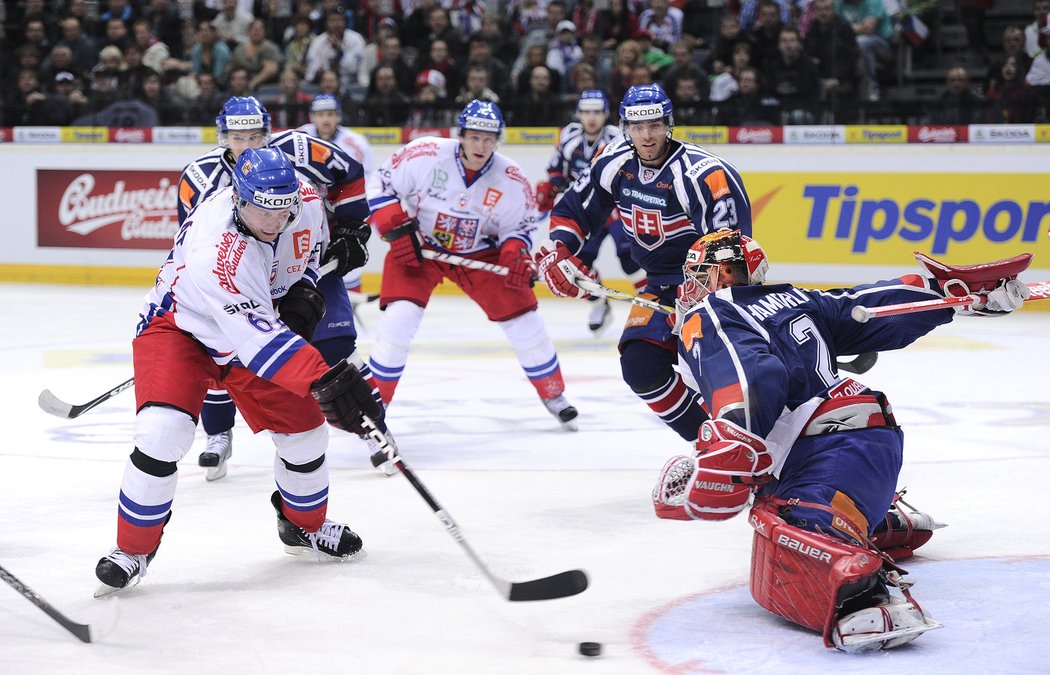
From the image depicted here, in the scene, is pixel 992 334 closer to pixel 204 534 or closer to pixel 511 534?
pixel 511 534

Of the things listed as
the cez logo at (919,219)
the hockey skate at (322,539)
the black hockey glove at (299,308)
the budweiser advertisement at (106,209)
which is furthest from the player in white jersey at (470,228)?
the budweiser advertisement at (106,209)

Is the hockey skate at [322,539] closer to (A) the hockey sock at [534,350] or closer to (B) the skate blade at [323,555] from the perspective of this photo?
(B) the skate blade at [323,555]

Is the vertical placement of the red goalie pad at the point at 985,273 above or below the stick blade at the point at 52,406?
above

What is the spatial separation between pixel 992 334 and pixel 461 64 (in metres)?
4.75

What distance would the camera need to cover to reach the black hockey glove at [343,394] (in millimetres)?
3111

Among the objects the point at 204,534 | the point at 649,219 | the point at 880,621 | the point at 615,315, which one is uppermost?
the point at 649,219

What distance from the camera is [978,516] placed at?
3.98 m

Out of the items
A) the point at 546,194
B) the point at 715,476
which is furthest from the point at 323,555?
the point at 546,194

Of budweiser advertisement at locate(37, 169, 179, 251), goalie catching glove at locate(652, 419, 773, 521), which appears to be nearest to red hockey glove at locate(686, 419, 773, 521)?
goalie catching glove at locate(652, 419, 773, 521)

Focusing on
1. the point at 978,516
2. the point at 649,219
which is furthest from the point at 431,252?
the point at 978,516

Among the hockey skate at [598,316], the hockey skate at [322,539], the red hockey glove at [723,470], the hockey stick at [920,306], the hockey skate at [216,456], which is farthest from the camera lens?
the hockey skate at [598,316]

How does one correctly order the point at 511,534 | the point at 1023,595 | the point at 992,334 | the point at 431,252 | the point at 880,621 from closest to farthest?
1. the point at 880,621
2. the point at 1023,595
3. the point at 511,534
4. the point at 431,252
5. the point at 992,334

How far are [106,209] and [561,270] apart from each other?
711 cm

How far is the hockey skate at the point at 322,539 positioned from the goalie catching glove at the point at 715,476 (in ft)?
3.66
